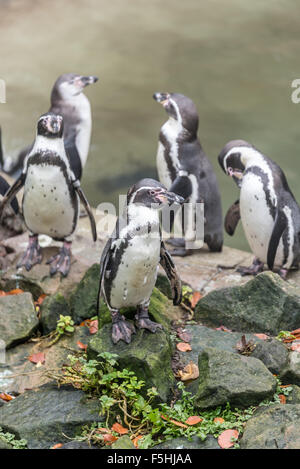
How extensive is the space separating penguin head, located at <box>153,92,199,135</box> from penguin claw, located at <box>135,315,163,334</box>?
2.20 meters

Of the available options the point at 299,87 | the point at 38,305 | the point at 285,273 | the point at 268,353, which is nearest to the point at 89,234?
the point at 38,305

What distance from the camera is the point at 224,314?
4.05m

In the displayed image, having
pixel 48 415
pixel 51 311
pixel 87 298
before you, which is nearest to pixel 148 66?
pixel 87 298

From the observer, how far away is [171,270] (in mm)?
3621

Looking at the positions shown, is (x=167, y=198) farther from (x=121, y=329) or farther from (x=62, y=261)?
(x=62, y=261)

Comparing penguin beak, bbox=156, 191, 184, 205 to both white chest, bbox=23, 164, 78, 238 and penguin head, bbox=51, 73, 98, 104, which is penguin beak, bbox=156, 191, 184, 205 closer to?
white chest, bbox=23, 164, 78, 238

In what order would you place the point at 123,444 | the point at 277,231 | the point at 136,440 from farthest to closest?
the point at 277,231
the point at 136,440
the point at 123,444

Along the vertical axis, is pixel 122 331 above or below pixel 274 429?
above

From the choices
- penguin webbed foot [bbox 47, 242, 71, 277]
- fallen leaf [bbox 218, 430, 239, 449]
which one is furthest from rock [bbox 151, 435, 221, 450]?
penguin webbed foot [bbox 47, 242, 71, 277]

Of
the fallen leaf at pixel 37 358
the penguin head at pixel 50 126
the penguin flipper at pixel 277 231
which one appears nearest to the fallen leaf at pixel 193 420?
the fallen leaf at pixel 37 358

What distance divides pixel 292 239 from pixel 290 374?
4.84 feet

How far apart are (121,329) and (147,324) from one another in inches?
5.6

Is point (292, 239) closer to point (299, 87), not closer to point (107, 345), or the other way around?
point (107, 345)

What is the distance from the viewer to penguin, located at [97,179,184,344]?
3.26m
